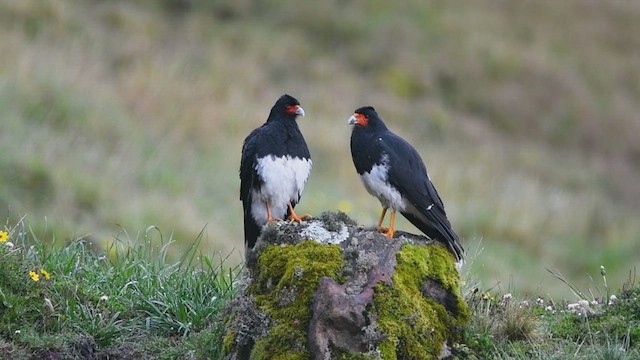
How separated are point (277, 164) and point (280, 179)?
0.10m

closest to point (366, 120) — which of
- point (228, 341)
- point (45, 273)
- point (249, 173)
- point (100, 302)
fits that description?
point (249, 173)

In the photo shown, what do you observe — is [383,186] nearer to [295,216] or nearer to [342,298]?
[295,216]

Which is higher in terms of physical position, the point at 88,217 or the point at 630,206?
the point at 630,206

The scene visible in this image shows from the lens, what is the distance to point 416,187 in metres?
6.42

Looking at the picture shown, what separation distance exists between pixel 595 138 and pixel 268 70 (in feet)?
22.7

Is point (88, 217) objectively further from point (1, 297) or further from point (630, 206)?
point (630, 206)

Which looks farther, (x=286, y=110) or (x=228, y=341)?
(x=286, y=110)

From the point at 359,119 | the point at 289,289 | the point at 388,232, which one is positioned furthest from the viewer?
the point at 359,119

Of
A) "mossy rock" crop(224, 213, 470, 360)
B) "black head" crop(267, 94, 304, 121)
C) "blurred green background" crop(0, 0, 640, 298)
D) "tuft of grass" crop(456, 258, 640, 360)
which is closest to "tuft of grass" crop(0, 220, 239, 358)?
"mossy rock" crop(224, 213, 470, 360)

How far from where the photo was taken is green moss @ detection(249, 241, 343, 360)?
5691 millimetres

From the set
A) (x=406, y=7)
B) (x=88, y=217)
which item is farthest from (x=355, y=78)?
(x=88, y=217)

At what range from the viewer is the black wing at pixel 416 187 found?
21.0 feet

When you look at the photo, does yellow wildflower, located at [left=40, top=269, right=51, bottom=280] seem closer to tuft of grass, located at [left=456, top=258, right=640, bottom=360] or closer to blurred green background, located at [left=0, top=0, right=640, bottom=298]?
tuft of grass, located at [left=456, top=258, right=640, bottom=360]

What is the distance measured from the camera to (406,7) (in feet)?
85.8
